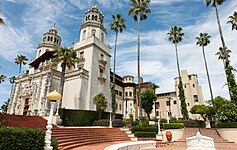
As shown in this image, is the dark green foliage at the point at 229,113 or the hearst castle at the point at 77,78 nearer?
the dark green foliage at the point at 229,113

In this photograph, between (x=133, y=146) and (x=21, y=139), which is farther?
(x=133, y=146)

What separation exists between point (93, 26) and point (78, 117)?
20730 millimetres

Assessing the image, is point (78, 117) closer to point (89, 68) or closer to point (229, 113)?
point (89, 68)

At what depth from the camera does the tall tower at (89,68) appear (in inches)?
1142

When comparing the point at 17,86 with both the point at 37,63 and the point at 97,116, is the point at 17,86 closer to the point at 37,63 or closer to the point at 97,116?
the point at 37,63

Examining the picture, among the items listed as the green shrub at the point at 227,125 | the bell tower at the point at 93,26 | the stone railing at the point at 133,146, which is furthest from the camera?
the bell tower at the point at 93,26

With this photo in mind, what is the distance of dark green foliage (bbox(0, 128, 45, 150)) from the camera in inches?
236

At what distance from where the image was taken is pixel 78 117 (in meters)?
24.7

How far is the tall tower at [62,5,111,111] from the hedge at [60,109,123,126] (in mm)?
1962

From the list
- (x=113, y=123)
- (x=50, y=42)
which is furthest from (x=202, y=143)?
(x=50, y=42)

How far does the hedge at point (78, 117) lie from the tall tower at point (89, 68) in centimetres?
196

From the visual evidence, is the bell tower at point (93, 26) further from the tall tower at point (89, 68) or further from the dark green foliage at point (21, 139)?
the dark green foliage at point (21, 139)

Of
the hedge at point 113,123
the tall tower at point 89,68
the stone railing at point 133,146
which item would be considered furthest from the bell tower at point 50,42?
the stone railing at point 133,146

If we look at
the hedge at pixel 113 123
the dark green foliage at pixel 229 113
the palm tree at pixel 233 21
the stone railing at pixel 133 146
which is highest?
the palm tree at pixel 233 21
